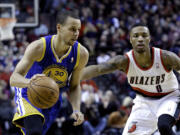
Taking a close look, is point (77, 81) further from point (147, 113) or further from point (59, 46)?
point (147, 113)

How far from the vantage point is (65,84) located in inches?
193

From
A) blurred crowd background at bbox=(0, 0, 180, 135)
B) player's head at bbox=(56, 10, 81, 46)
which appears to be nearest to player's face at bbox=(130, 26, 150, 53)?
player's head at bbox=(56, 10, 81, 46)

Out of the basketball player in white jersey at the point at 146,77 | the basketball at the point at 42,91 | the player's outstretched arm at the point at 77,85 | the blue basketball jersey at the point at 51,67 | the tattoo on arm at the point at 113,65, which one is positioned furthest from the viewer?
the tattoo on arm at the point at 113,65

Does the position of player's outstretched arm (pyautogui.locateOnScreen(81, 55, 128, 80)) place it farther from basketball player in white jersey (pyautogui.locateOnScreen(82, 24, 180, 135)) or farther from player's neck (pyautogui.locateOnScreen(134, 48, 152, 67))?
player's neck (pyautogui.locateOnScreen(134, 48, 152, 67))

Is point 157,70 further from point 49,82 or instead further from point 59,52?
point 49,82

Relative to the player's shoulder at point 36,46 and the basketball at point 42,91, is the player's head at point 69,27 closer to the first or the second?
the player's shoulder at point 36,46

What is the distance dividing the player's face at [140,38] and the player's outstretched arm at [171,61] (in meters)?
0.31

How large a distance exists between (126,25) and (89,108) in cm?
697

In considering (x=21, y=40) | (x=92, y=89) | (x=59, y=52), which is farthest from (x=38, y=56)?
(x=21, y=40)

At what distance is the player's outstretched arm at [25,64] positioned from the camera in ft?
13.5

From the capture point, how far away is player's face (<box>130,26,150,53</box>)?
5.09m

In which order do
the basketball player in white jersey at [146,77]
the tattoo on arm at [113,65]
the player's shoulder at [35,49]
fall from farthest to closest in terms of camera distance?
1. the tattoo on arm at [113,65]
2. the basketball player in white jersey at [146,77]
3. the player's shoulder at [35,49]

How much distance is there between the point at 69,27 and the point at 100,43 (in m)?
8.93

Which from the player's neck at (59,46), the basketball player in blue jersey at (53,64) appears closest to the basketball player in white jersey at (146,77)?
the basketball player in blue jersey at (53,64)
